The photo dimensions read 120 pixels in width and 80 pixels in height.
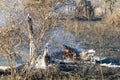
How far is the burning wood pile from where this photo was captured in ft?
77.6

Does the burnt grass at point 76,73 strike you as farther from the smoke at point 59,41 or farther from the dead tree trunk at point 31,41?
the dead tree trunk at point 31,41

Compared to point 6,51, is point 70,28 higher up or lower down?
lower down

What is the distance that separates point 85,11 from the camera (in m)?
25.2

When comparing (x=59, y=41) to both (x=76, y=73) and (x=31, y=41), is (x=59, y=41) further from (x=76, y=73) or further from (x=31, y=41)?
(x=31, y=41)

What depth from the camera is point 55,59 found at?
12.4 meters

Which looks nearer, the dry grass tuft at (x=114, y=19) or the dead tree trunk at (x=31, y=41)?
the dead tree trunk at (x=31, y=41)

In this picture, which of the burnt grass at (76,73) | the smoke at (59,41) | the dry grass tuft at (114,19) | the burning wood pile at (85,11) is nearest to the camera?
the burnt grass at (76,73)

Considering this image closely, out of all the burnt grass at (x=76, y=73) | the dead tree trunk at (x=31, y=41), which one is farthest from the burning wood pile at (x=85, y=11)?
the dead tree trunk at (x=31, y=41)

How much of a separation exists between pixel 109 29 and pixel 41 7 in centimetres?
1261

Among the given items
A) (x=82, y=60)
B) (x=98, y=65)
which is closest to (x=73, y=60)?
(x=82, y=60)

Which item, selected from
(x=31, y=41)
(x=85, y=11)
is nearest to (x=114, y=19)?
(x=85, y=11)

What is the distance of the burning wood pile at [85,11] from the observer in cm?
2365

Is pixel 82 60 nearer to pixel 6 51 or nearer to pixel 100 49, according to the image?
pixel 100 49

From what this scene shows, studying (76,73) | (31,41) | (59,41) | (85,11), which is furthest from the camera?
(85,11)
